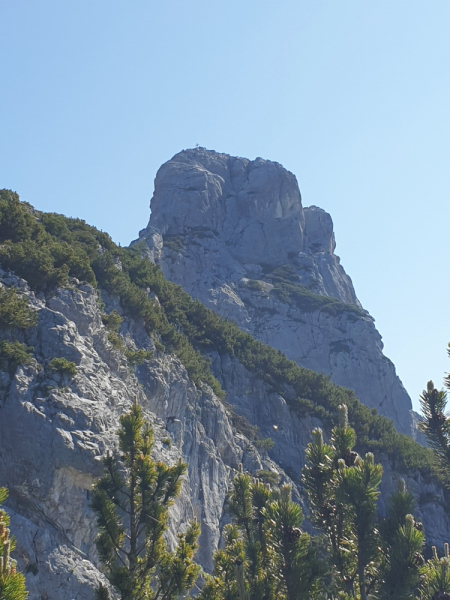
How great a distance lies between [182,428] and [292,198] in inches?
3071

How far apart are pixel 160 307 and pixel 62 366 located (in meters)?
16.0

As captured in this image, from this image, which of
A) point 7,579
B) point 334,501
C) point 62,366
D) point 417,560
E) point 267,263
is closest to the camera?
point 7,579

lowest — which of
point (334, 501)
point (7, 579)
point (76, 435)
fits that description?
point (7, 579)

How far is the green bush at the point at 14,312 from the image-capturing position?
66.5 ft

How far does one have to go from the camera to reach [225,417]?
32969mm

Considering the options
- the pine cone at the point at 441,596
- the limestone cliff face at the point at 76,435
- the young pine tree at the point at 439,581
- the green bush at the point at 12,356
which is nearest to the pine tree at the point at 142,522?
the limestone cliff face at the point at 76,435

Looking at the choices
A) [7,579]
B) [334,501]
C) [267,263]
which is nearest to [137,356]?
[334,501]

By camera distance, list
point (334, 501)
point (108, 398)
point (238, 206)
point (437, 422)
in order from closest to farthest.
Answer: point (437, 422)
point (334, 501)
point (108, 398)
point (238, 206)

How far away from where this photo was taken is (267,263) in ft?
305

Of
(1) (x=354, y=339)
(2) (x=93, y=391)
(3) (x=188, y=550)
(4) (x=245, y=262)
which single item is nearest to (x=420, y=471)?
(2) (x=93, y=391)

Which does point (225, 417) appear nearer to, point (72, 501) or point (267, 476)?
point (267, 476)

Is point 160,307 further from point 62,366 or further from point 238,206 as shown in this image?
point 238,206

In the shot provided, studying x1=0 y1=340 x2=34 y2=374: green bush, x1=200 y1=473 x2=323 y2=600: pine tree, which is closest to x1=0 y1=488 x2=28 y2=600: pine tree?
x1=200 y1=473 x2=323 y2=600: pine tree

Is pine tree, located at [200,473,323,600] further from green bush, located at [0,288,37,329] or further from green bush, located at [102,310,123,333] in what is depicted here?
green bush, located at [102,310,123,333]
